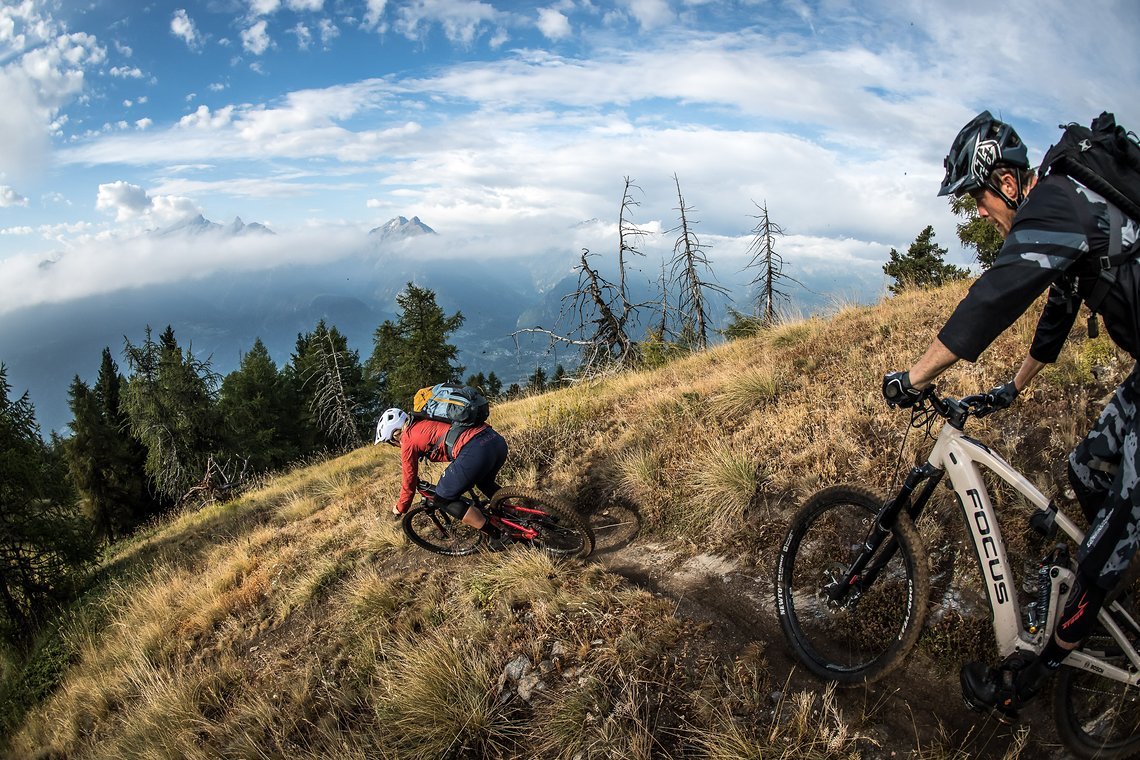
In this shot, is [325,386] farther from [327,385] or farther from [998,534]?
[998,534]

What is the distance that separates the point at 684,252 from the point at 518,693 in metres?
15.1

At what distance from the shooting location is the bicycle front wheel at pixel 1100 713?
9.39 feet

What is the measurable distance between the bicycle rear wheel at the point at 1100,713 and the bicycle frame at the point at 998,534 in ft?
0.36

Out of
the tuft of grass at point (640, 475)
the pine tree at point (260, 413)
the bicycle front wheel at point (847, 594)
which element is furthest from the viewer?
the pine tree at point (260, 413)

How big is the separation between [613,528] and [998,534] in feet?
13.2

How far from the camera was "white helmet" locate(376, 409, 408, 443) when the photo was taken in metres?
6.43

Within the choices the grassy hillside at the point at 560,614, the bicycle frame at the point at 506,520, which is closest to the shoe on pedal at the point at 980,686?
the grassy hillside at the point at 560,614

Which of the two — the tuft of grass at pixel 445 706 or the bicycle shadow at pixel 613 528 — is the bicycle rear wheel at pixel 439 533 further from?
the tuft of grass at pixel 445 706

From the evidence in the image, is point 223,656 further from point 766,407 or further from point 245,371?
point 245,371

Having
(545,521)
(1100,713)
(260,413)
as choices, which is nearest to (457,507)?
(545,521)

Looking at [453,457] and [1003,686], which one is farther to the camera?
[453,457]

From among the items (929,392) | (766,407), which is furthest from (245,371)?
(929,392)

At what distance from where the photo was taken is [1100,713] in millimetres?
3018

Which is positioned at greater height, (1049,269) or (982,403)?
(1049,269)
